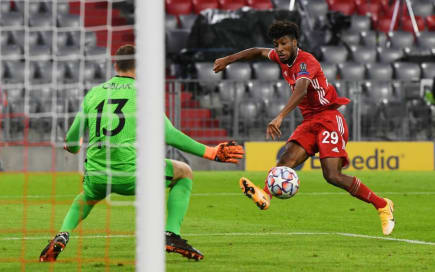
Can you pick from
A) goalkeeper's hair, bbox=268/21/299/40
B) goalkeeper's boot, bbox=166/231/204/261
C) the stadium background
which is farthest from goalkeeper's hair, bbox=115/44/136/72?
the stadium background

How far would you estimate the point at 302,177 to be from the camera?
1659 centimetres

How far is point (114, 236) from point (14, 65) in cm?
1191

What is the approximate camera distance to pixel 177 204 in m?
6.50

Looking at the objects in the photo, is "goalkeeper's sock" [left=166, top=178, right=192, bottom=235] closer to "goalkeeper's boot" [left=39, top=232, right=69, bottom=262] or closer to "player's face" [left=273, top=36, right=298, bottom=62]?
"goalkeeper's boot" [left=39, top=232, right=69, bottom=262]

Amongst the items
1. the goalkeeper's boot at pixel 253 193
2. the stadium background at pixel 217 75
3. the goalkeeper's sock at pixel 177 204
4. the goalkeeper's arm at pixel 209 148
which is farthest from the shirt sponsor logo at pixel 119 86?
the stadium background at pixel 217 75

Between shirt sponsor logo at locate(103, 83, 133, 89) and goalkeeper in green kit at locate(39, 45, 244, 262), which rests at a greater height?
shirt sponsor logo at locate(103, 83, 133, 89)

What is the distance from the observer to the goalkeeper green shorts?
6.46 meters

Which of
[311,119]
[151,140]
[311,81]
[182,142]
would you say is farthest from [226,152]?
[311,119]

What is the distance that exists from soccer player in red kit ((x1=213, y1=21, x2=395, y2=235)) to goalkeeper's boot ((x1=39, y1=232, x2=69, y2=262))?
184 centimetres

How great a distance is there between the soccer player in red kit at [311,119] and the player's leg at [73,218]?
60.2 inches

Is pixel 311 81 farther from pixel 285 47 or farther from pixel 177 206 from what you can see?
pixel 177 206

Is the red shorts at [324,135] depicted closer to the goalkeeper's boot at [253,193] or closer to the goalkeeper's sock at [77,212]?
the goalkeeper's boot at [253,193]

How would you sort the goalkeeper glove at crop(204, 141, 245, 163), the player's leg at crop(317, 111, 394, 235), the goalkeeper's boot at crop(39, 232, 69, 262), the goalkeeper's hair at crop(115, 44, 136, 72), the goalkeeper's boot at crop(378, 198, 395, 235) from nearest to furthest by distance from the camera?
Answer: the goalkeeper glove at crop(204, 141, 245, 163), the goalkeeper's hair at crop(115, 44, 136, 72), the goalkeeper's boot at crop(39, 232, 69, 262), the goalkeeper's boot at crop(378, 198, 395, 235), the player's leg at crop(317, 111, 394, 235)

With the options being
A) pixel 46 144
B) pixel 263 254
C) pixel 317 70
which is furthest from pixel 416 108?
pixel 263 254
